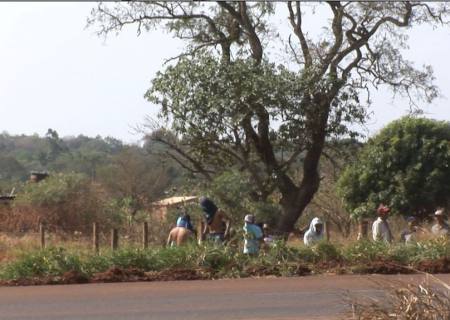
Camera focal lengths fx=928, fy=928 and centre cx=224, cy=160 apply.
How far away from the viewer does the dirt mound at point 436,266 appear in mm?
16344

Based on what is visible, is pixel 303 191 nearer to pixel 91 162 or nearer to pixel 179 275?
pixel 179 275

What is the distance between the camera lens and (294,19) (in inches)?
1159

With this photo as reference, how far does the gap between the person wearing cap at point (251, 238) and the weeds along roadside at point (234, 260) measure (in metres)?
0.26

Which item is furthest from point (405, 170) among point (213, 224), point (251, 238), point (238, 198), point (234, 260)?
point (234, 260)

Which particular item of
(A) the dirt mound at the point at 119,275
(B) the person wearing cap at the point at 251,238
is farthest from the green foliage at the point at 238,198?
(A) the dirt mound at the point at 119,275

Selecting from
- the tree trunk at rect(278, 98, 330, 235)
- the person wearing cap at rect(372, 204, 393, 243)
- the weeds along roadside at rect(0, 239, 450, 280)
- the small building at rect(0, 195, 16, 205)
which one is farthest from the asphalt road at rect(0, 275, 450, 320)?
the small building at rect(0, 195, 16, 205)

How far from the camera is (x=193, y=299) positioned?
44.4ft

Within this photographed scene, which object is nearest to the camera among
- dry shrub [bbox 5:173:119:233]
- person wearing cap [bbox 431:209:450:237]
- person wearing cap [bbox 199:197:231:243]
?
person wearing cap [bbox 199:197:231:243]

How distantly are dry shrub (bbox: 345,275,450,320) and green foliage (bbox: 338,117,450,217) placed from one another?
72.1ft

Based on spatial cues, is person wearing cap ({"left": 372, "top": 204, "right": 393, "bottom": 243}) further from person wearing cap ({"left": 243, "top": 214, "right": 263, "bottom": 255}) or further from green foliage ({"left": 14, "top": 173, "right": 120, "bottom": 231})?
green foliage ({"left": 14, "top": 173, "right": 120, "bottom": 231})

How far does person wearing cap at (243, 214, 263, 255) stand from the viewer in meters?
17.1

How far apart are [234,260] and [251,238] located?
0.87m

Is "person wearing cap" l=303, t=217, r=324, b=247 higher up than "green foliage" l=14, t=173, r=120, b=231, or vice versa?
"green foliage" l=14, t=173, r=120, b=231

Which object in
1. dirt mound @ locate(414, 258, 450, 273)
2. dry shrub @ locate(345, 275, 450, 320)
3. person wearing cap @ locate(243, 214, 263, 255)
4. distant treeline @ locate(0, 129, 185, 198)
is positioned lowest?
dry shrub @ locate(345, 275, 450, 320)
